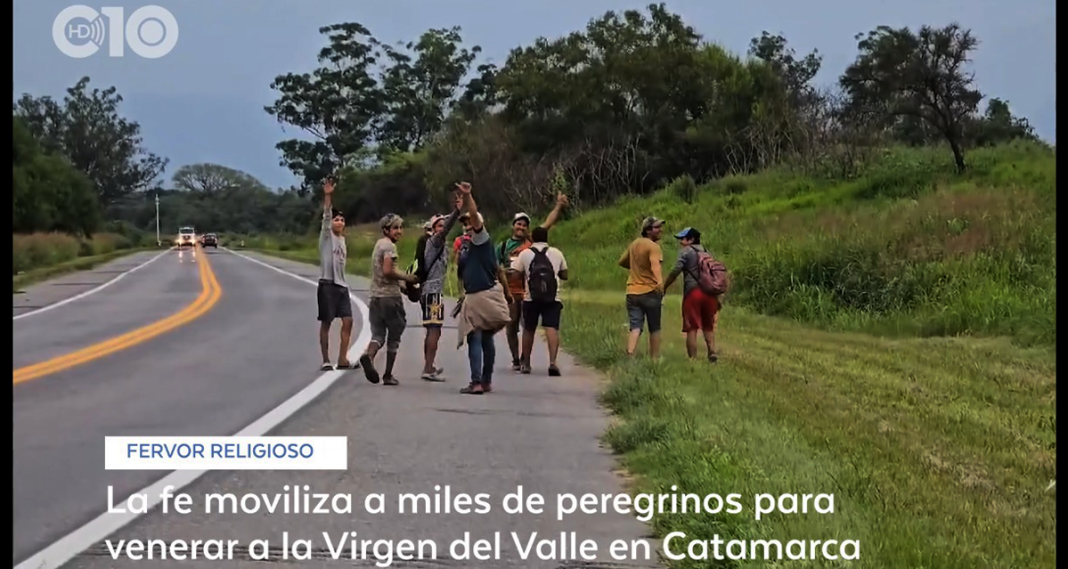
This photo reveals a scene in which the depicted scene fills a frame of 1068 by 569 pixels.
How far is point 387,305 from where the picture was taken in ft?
26.9

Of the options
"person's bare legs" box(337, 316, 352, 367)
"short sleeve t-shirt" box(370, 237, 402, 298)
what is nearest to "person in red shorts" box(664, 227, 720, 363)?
"short sleeve t-shirt" box(370, 237, 402, 298)

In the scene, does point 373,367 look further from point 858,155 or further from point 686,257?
point 858,155

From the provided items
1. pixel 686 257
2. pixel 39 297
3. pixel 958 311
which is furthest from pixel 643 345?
pixel 39 297

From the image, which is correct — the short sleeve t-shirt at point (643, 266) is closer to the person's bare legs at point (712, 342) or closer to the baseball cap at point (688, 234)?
the baseball cap at point (688, 234)

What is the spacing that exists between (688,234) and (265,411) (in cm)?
327

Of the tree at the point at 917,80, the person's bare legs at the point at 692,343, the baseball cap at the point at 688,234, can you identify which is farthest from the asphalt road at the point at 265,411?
the tree at the point at 917,80

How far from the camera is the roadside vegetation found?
5.52 m

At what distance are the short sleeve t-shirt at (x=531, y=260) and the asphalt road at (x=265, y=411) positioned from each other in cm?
65

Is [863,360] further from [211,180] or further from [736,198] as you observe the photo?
[211,180]

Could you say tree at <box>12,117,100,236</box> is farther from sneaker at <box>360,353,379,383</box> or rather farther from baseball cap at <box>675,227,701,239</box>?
baseball cap at <box>675,227,701,239</box>

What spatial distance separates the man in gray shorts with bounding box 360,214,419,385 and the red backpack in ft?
7.27

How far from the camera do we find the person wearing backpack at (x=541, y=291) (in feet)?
29.8

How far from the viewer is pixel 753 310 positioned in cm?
1169

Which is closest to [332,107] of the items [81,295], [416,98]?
[416,98]
